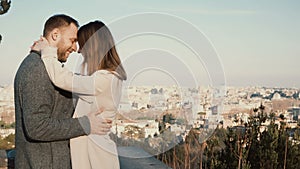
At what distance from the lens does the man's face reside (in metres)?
1.71

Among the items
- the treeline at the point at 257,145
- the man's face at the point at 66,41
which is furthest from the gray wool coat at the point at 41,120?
the treeline at the point at 257,145

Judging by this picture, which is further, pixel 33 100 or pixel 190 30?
pixel 190 30

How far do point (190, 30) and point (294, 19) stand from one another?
17207mm

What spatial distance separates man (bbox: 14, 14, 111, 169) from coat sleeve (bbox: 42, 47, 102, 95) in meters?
0.02

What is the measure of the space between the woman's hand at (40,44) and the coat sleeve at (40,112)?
9 cm

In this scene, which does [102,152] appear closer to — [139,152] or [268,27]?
[139,152]

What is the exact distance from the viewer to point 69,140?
5.77 feet

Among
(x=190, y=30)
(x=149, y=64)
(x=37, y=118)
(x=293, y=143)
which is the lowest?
(x=293, y=143)

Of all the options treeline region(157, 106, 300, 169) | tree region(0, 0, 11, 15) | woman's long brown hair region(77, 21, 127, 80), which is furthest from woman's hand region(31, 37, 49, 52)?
tree region(0, 0, 11, 15)

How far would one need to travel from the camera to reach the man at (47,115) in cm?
158

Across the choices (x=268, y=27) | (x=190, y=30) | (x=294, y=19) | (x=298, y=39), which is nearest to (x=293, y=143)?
(x=190, y=30)

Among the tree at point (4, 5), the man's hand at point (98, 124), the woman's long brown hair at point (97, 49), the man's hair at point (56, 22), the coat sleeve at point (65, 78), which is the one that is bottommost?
the man's hand at point (98, 124)

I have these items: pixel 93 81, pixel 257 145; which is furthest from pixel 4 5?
pixel 93 81

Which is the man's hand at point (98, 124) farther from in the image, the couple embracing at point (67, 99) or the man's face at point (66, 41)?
the man's face at point (66, 41)
